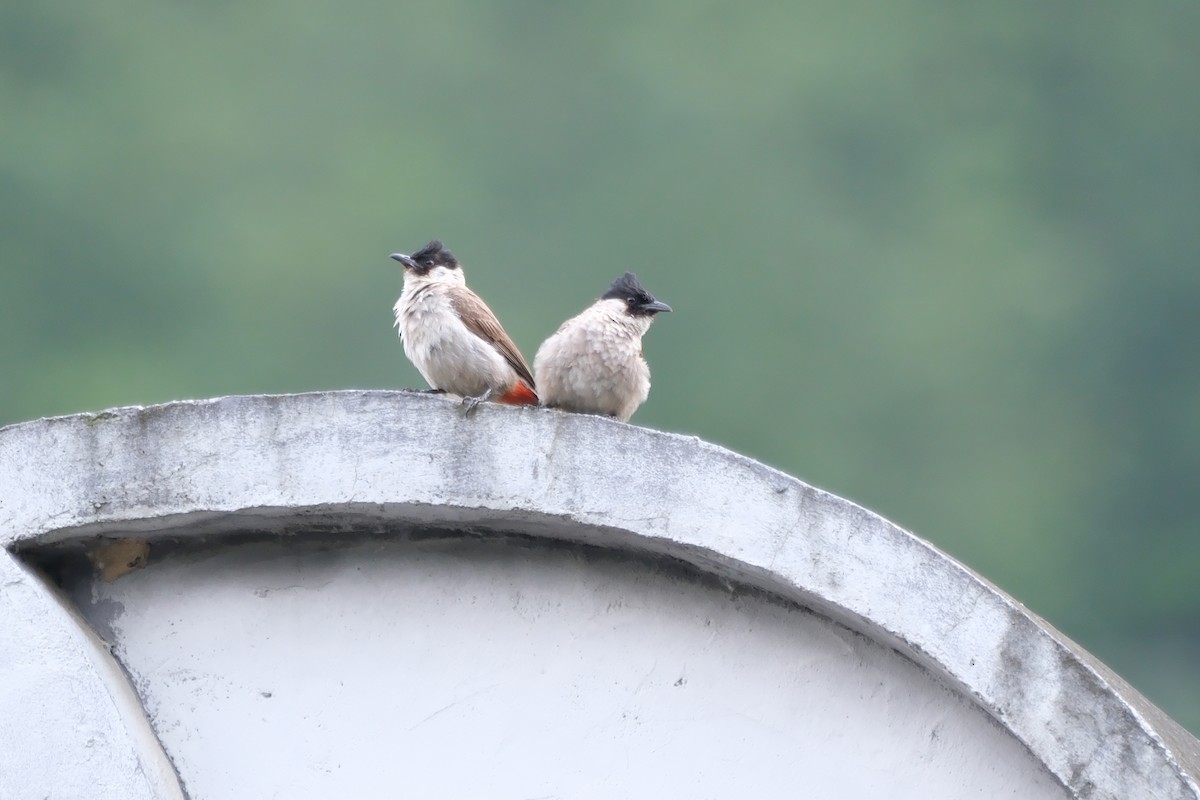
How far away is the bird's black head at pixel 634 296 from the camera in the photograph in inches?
257

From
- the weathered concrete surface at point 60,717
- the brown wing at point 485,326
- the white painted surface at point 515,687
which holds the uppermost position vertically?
the brown wing at point 485,326

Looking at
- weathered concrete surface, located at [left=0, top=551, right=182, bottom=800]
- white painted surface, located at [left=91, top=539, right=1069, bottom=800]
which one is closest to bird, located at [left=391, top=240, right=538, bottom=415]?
white painted surface, located at [left=91, top=539, right=1069, bottom=800]

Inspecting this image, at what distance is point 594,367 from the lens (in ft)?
19.7

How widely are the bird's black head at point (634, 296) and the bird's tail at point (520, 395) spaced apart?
19.3 inches

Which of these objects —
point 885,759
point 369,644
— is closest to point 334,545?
point 369,644

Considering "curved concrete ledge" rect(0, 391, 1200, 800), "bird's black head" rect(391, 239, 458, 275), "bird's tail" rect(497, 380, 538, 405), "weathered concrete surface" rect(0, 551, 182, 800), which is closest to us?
"weathered concrete surface" rect(0, 551, 182, 800)

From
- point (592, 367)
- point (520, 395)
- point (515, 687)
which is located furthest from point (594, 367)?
point (515, 687)

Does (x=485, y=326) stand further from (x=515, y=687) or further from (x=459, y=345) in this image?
(x=515, y=687)

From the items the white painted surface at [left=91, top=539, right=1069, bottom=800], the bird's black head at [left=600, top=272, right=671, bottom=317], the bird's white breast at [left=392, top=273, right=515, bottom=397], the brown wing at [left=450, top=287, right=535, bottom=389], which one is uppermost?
the bird's black head at [left=600, top=272, right=671, bottom=317]

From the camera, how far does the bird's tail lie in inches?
250

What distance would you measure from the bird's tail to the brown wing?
0.04m

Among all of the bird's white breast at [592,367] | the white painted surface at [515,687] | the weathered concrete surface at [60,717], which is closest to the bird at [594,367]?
the bird's white breast at [592,367]

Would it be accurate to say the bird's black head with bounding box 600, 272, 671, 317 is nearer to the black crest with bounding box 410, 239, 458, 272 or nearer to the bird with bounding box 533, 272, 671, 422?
the bird with bounding box 533, 272, 671, 422

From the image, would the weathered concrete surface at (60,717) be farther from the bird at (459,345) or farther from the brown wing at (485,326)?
the brown wing at (485,326)
